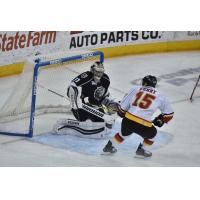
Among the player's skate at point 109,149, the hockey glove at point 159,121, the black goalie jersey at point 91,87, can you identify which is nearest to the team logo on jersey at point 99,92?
the black goalie jersey at point 91,87

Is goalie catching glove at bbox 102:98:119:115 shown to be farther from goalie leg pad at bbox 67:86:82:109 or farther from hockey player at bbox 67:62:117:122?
goalie leg pad at bbox 67:86:82:109

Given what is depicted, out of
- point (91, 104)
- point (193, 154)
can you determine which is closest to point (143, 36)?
point (91, 104)

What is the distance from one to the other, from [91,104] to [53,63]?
0.47 m

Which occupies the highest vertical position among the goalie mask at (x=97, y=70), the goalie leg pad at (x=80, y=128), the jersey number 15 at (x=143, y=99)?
the goalie mask at (x=97, y=70)

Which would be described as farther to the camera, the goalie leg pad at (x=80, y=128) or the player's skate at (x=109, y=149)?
the goalie leg pad at (x=80, y=128)

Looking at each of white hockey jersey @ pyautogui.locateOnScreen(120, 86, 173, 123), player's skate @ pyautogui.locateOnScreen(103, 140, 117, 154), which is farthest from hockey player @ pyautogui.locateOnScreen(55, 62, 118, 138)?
white hockey jersey @ pyautogui.locateOnScreen(120, 86, 173, 123)

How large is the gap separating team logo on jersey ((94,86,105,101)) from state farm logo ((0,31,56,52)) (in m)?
0.70

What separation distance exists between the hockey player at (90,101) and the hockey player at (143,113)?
0.90ft

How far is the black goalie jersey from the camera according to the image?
509cm

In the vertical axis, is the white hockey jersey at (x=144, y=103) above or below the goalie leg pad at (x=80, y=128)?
above

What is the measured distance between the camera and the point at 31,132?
5074 millimetres

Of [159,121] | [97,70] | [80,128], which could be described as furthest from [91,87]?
[159,121]

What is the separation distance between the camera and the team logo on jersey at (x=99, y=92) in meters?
5.13

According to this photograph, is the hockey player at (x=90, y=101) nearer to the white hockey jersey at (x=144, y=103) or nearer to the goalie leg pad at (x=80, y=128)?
the goalie leg pad at (x=80, y=128)
